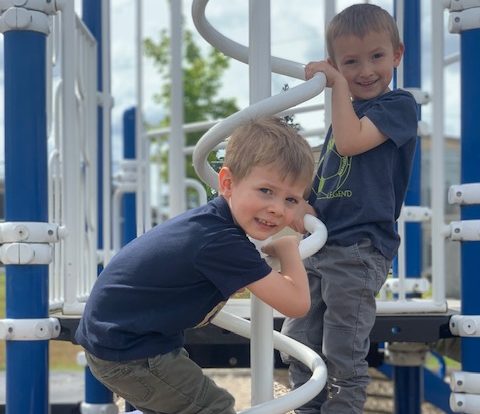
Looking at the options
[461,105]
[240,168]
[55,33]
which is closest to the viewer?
[240,168]

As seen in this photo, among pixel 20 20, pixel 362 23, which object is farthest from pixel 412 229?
pixel 20 20

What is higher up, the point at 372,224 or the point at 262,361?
the point at 372,224

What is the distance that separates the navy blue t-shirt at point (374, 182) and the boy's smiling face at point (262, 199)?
508mm

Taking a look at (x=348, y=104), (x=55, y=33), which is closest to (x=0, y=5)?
(x=55, y=33)

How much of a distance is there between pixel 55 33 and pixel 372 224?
1.69 metres

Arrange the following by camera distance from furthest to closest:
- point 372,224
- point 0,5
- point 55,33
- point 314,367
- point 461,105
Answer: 1. point 55,33
2. point 461,105
3. point 0,5
4. point 372,224
5. point 314,367

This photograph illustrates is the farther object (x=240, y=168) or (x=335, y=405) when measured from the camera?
(x=335, y=405)

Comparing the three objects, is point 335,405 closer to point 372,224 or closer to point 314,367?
point 314,367

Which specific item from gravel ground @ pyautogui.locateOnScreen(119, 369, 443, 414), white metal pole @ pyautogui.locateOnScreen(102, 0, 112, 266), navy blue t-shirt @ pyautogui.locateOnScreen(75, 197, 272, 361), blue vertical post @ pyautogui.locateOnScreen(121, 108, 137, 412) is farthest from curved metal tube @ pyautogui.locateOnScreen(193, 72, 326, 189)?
blue vertical post @ pyautogui.locateOnScreen(121, 108, 137, 412)

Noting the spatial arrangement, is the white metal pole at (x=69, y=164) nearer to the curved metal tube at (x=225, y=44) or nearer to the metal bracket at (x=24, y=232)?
the metal bracket at (x=24, y=232)

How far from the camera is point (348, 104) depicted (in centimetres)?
209

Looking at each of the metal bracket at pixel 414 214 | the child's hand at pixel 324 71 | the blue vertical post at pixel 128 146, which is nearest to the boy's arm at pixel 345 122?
the child's hand at pixel 324 71

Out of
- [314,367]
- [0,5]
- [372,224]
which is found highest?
[0,5]

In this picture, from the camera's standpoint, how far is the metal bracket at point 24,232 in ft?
8.32
